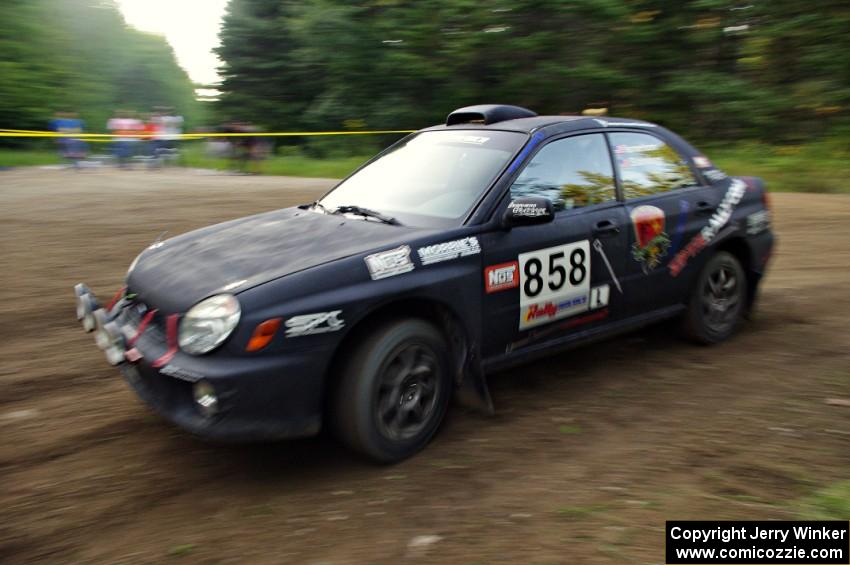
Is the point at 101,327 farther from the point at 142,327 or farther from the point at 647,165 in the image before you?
the point at 647,165

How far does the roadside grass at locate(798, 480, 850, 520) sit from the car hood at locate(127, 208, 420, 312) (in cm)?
224

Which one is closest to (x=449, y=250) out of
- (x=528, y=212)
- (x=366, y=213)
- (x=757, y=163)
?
(x=528, y=212)

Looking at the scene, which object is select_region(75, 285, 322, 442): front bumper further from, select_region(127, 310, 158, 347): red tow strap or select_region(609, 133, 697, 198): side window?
select_region(609, 133, 697, 198): side window

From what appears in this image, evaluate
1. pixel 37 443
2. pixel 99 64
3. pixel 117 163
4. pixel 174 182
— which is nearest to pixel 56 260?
pixel 37 443

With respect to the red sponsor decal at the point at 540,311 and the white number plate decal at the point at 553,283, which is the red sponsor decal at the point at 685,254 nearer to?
the white number plate decal at the point at 553,283

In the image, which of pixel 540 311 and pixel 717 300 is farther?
pixel 717 300

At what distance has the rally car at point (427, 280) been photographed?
3.56m

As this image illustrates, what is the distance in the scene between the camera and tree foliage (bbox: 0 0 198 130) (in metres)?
32.1

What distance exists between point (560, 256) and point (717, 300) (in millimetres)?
1792

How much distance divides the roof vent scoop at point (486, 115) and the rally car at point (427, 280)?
1 centimetres

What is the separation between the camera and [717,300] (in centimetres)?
571

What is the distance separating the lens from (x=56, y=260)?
8367mm

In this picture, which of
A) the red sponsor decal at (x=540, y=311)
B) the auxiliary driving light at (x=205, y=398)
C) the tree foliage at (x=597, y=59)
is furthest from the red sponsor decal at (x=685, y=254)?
the tree foliage at (x=597, y=59)

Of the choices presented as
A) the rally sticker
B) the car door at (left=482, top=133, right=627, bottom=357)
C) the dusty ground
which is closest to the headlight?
the dusty ground
